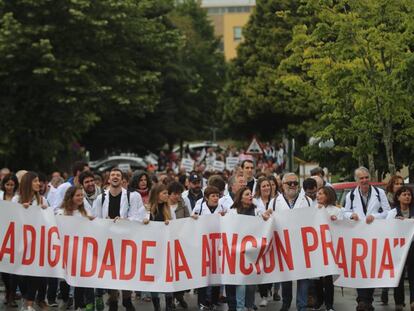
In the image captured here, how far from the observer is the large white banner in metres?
12.8

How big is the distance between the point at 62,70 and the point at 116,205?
82.0ft

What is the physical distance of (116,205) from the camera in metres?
13.2

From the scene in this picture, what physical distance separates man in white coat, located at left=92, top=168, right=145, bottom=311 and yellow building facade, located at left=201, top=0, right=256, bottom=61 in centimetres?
9187

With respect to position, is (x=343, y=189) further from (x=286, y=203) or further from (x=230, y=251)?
(x=230, y=251)

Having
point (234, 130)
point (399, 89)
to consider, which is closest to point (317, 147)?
point (399, 89)

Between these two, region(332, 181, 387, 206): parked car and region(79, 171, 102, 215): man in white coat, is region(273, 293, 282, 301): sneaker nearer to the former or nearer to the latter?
region(332, 181, 387, 206): parked car

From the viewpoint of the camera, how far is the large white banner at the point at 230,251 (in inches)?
503

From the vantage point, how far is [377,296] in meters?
15.2

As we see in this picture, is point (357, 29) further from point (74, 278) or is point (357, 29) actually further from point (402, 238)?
point (74, 278)

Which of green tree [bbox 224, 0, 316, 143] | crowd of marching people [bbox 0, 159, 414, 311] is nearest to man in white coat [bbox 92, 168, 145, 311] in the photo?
crowd of marching people [bbox 0, 159, 414, 311]

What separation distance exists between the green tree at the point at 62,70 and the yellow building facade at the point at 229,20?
6434 centimetres

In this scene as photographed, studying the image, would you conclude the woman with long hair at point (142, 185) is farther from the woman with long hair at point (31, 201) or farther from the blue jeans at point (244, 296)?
the blue jeans at point (244, 296)

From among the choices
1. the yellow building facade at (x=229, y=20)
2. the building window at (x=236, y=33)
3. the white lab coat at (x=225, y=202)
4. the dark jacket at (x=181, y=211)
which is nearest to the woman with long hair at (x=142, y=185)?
the dark jacket at (x=181, y=211)

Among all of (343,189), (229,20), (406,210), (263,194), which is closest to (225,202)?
(263,194)
